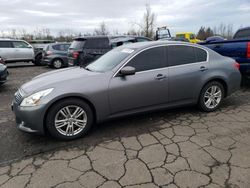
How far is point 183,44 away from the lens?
4262 millimetres

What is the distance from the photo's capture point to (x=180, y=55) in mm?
4156

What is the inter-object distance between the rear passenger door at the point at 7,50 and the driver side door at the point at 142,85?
11.6 m

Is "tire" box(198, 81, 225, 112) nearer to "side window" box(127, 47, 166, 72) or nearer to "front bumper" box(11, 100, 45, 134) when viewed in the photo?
"side window" box(127, 47, 166, 72)

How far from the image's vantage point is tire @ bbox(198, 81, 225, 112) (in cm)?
436

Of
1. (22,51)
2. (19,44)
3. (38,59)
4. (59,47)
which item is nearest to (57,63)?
(59,47)

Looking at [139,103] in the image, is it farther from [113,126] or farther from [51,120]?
[51,120]

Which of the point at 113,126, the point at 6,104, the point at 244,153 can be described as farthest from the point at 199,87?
the point at 6,104

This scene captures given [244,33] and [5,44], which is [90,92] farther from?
[5,44]

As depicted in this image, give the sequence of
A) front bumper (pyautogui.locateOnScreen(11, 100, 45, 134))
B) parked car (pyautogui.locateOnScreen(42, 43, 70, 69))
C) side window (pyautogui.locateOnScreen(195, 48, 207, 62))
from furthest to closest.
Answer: parked car (pyautogui.locateOnScreen(42, 43, 70, 69)) < side window (pyautogui.locateOnScreen(195, 48, 207, 62)) < front bumper (pyautogui.locateOnScreen(11, 100, 45, 134))

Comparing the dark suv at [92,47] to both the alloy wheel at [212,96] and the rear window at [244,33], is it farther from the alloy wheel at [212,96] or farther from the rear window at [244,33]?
the alloy wheel at [212,96]

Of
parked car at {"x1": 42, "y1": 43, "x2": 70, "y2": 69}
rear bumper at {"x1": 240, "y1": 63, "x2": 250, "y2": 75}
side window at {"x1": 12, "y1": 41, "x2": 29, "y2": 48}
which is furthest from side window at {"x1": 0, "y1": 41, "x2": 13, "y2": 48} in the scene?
rear bumper at {"x1": 240, "y1": 63, "x2": 250, "y2": 75}

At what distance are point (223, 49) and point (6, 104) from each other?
19.9 feet

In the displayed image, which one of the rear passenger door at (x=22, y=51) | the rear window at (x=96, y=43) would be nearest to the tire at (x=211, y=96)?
the rear window at (x=96, y=43)

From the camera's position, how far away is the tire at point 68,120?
3189 millimetres
